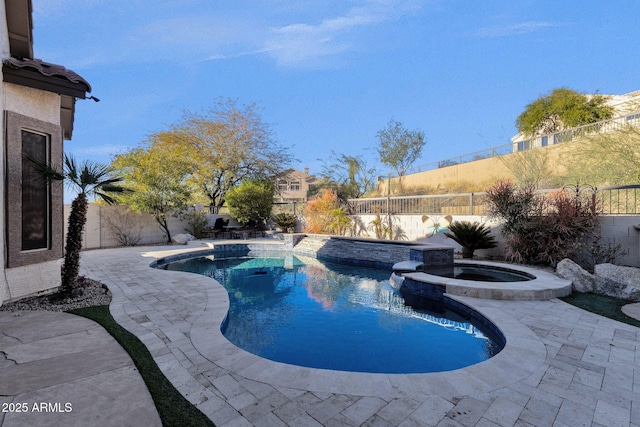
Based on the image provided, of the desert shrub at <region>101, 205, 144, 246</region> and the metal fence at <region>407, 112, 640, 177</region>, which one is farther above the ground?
the metal fence at <region>407, 112, 640, 177</region>

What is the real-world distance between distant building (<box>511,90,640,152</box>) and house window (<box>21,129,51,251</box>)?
1587cm

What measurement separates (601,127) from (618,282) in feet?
32.1

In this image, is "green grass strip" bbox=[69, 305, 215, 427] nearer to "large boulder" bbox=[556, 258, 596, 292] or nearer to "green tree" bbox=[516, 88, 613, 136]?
"large boulder" bbox=[556, 258, 596, 292]

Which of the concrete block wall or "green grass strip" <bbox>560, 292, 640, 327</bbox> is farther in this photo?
the concrete block wall

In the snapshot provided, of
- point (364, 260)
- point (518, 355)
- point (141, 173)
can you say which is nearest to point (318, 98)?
point (141, 173)

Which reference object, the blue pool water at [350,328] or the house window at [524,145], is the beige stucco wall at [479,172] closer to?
the house window at [524,145]

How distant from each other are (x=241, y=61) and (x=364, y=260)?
32.7ft

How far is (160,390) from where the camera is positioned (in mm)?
2568

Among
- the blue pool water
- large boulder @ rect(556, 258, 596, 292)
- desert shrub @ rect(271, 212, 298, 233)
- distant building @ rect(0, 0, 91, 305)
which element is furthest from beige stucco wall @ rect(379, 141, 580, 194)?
distant building @ rect(0, 0, 91, 305)

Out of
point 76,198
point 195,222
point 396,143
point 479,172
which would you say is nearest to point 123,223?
point 195,222

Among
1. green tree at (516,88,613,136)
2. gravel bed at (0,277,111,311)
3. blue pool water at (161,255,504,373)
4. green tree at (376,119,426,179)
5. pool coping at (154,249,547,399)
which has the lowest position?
blue pool water at (161,255,504,373)

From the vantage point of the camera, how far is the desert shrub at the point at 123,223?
14.1m

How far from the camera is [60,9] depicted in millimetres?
7766

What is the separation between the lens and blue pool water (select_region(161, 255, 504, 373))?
381cm
